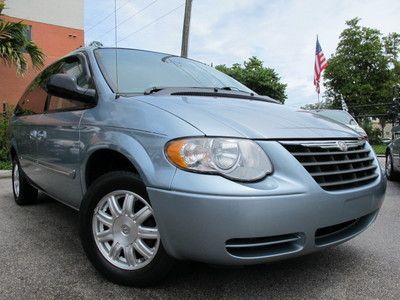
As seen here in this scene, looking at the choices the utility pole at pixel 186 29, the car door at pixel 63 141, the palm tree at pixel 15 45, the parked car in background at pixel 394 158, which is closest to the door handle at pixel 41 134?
the car door at pixel 63 141

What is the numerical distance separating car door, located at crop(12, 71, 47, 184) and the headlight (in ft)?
7.02

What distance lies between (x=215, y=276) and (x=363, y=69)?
4527 centimetres

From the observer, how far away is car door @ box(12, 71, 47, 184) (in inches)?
160

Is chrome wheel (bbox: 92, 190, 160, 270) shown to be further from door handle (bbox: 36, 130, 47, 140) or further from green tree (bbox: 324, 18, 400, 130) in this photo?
green tree (bbox: 324, 18, 400, 130)

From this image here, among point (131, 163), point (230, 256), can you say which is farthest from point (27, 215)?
point (230, 256)

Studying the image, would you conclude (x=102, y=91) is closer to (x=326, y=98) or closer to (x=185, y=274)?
(x=185, y=274)

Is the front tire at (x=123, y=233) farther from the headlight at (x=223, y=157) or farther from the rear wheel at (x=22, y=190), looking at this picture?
the rear wheel at (x=22, y=190)

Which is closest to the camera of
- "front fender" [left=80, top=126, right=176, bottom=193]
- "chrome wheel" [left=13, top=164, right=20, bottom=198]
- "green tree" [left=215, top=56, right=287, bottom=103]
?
"front fender" [left=80, top=126, right=176, bottom=193]

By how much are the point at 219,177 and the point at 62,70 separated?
234 centimetres

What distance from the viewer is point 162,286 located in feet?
8.54

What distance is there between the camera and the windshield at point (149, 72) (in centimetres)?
319

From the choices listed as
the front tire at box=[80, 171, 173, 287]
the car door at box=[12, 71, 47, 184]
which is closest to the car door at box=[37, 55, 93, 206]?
the car door at box=[12, 71, 47, 184]

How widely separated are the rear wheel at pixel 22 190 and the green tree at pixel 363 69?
4068 centimetres

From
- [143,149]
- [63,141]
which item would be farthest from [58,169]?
[143,149]
